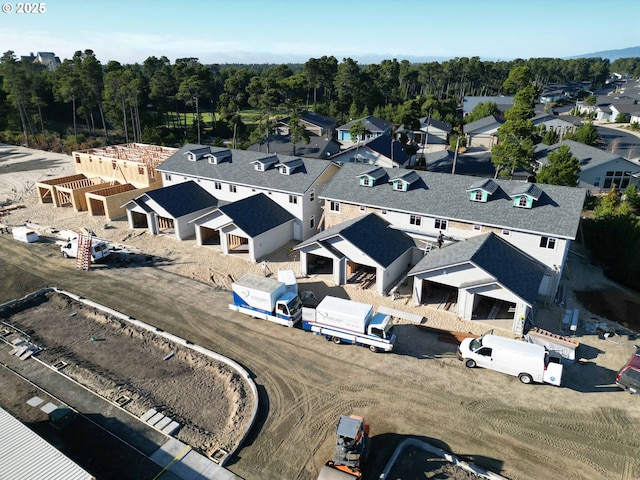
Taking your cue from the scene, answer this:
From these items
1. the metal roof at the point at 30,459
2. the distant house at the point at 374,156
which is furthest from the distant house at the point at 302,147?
the metal roof at the point at 30,459

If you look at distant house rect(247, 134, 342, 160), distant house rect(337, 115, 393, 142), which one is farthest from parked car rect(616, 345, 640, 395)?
distant house rect(337, 115, 393, 142)

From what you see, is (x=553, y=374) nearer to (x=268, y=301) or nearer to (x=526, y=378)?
(x=526, y=378)

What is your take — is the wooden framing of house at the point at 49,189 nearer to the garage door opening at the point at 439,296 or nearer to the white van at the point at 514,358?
the garage door opening at the point at 439,296

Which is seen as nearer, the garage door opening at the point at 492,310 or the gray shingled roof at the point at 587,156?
the garage door opening at the point at 492,310

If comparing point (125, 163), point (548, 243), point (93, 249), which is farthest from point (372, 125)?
point (93, 249)

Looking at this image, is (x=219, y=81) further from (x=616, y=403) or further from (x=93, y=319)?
(x=616, y=403)

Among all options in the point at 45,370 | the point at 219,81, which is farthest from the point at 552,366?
the point at 219,81
